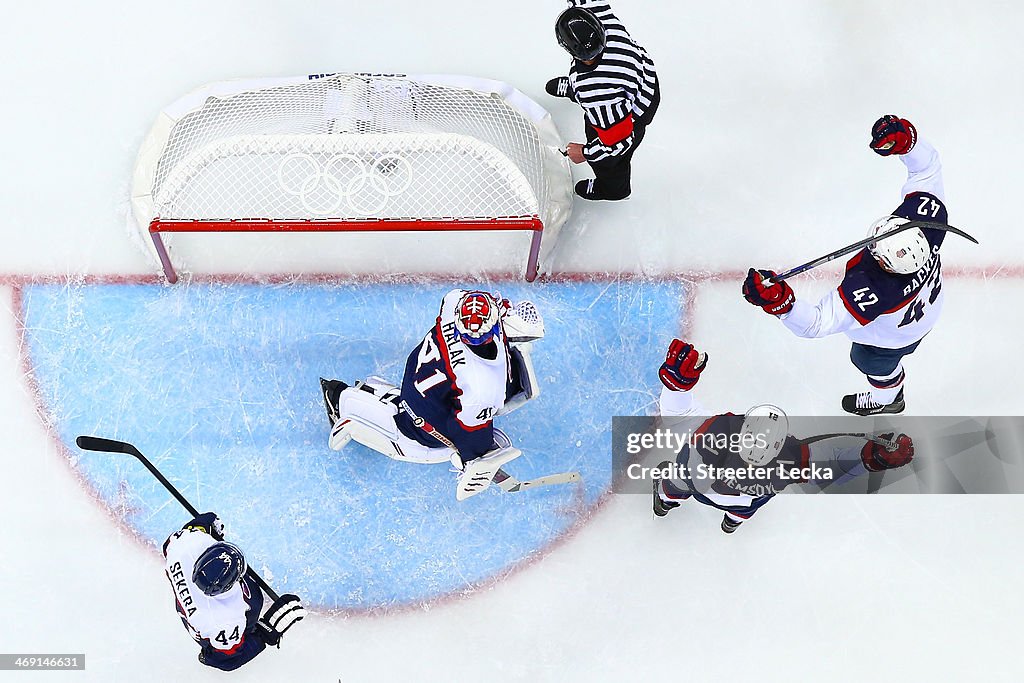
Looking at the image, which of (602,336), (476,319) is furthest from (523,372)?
(602,336)

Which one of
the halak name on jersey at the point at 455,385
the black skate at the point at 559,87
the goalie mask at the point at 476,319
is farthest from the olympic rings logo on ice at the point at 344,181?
the goalie mask at the point at 476,319

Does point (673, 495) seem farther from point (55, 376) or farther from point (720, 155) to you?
point (55, 376)

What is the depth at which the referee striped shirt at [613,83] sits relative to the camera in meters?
3.82

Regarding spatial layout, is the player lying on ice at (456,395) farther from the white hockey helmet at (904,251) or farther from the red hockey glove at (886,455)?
the red hockey glove at (886,455)

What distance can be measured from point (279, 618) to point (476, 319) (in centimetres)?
134

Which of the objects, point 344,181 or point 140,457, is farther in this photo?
point 344,181

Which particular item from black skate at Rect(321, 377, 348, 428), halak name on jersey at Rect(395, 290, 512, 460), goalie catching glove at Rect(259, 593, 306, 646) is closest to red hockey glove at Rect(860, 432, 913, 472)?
halak name on jersey at Rect(395, 290, 512, 460)

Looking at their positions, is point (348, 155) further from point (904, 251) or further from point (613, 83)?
point (904, 251)

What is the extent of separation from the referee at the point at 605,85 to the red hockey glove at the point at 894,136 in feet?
3.11

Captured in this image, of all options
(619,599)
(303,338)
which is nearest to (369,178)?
(303,338)

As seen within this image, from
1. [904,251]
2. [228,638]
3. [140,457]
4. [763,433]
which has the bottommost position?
[228,638]

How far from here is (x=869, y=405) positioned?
166 inches

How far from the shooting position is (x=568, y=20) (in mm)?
3682

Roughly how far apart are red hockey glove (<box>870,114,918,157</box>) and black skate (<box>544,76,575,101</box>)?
1313mm
